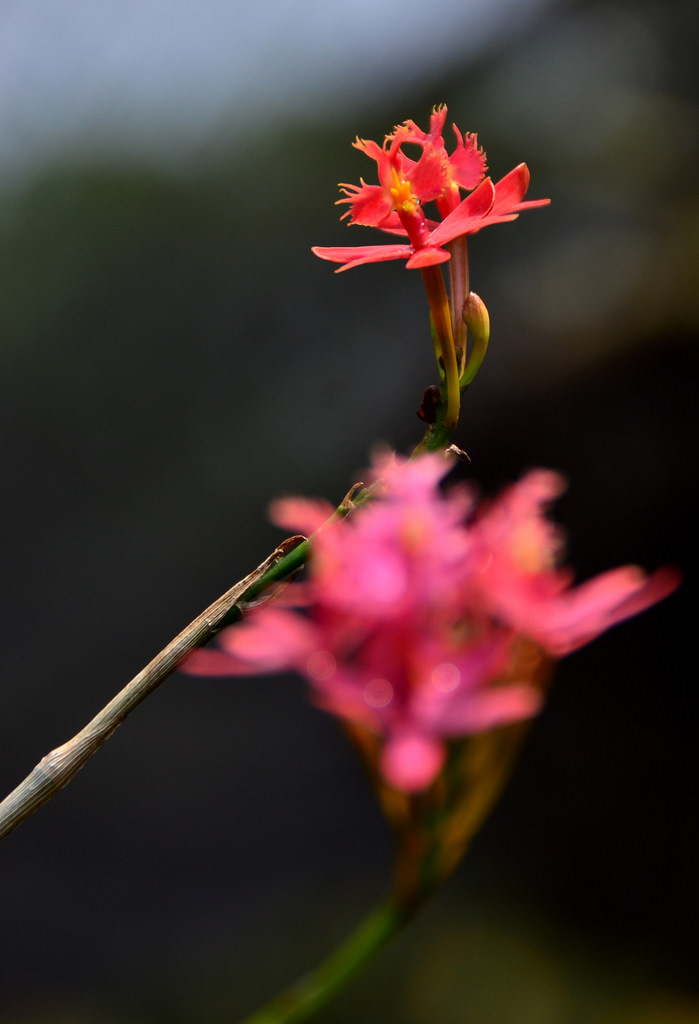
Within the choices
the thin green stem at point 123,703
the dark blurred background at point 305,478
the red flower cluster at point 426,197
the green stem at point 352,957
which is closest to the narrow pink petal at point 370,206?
the red flower cluster at point 426,197

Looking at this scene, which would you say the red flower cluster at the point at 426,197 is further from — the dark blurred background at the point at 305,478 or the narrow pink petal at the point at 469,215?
the dark blurred background at the point at 305,478

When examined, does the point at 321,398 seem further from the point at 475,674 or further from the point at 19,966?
the point at 475,674

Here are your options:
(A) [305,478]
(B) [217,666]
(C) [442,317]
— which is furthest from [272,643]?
(A) [305,478]

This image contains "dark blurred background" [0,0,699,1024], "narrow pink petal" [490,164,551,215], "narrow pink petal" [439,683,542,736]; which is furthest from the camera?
"dark blurred background" [0,0,699,1024]

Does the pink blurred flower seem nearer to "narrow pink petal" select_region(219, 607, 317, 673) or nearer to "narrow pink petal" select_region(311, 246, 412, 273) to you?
"narrow pink petal" select_region(219, 607, 317, 673)

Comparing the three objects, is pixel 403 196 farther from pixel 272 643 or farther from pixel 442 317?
pixel 272 643

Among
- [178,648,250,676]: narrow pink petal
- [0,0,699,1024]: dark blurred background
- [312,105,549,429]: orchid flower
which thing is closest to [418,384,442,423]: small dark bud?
[312,105,549,429]: orchid flower
